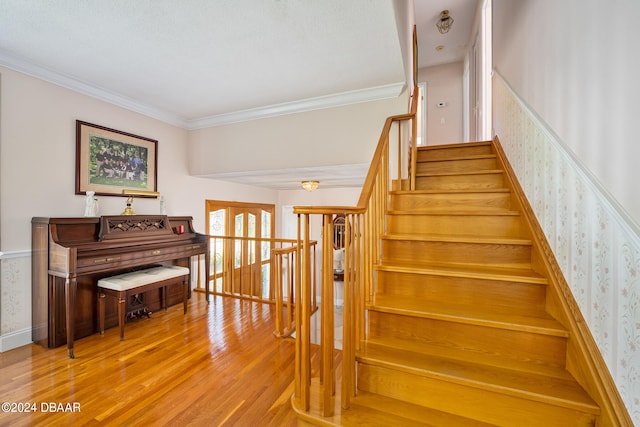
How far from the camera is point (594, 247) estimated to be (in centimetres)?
113

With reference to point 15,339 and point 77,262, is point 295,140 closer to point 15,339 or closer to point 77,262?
point 77,262

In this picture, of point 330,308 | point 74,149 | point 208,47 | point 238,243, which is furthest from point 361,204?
point 238,243

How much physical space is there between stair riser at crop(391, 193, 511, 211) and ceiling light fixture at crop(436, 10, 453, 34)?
3.55 meters

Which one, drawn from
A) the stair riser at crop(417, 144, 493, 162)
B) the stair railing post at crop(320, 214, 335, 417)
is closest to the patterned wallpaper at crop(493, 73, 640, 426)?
the stair railing post at crop(320, 214, 335, 417)

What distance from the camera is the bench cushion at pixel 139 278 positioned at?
2.52 m


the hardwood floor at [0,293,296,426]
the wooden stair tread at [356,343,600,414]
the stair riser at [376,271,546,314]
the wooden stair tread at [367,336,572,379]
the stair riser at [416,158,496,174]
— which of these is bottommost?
the hardwood floor at [0,293,296,426]

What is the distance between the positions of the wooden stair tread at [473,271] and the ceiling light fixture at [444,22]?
427 centimetres

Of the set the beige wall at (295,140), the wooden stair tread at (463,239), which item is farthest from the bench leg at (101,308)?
the wooden stair tread at (463,239)

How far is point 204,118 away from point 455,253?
3.46m

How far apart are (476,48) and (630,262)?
15.0 ft

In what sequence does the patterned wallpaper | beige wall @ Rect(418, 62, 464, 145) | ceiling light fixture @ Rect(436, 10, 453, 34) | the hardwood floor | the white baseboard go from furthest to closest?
beige wall @ Rect(418, 62, 464, 145) → ceiling light fixture @ Rect(436, 10, 453, 34) → the white baseboard → the hardwood floor → the patterned wallpaper

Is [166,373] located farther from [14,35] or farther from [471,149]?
[471,149]

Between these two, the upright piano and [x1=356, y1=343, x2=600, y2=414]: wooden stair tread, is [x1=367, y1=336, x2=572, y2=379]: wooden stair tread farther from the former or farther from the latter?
the upright piano

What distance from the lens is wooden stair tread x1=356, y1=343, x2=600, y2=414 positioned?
1049 millimetres
